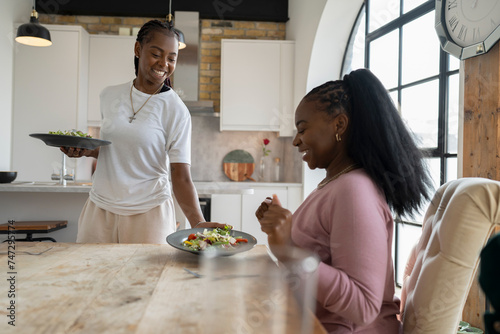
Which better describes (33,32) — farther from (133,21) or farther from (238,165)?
(238,165)

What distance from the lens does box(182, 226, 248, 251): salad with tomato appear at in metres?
1.29

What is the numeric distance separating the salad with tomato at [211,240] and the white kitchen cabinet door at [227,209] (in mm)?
2872

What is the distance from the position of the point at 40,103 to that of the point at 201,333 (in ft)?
14.7

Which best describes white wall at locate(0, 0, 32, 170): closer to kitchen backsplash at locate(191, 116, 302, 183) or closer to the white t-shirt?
kitchen backsplash at locate(191, 116, 302, 183)

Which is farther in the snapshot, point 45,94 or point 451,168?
point 45,94

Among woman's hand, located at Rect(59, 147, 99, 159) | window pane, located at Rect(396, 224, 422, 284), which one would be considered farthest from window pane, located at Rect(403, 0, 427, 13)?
woman's hand, located at Rect(59, 147, 99, 159)

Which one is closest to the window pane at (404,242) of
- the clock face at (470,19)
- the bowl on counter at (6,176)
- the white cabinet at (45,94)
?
the clock face at (470,19)

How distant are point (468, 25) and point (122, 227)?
1.77 m

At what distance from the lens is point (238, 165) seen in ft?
16.7

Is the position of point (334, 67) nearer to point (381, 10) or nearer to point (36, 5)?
point (381, 10)

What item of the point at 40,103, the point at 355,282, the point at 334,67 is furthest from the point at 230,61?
the point at 355,282

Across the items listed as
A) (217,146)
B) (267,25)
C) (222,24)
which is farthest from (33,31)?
(267,25)

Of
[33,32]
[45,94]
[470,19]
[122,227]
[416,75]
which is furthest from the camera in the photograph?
[45,94]

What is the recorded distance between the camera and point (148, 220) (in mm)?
1594
